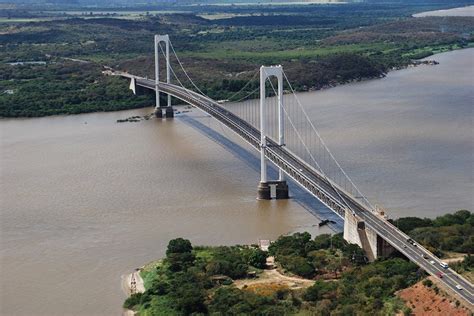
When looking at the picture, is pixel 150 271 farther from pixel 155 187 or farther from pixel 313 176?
pixel 155 187

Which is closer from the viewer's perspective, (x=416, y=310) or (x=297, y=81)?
(x=416, y=310)

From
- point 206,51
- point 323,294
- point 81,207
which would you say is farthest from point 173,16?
point 323,294

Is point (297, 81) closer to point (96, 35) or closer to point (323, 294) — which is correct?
point (323, 294)

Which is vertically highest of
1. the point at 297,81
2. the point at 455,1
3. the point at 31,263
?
the point at 455,1

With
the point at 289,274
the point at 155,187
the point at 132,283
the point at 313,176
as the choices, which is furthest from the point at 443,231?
the point at 155,187

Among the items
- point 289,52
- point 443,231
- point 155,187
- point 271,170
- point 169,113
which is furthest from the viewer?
point 289,52

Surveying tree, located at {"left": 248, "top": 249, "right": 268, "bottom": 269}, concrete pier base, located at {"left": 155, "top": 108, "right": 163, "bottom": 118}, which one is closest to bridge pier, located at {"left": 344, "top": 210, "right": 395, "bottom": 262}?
tree, located at {"left": 248, "top": 249, "right": 268, "bottom": 269}

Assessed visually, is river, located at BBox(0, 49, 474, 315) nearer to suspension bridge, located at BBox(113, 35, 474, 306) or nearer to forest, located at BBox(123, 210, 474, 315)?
suspension bridge, located at BBox(113, 35, 474, 306)
